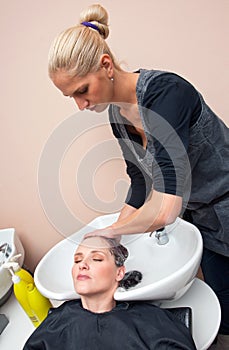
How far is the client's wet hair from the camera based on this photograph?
1143 mm

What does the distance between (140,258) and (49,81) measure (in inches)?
31.4

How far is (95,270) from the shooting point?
3.58 ft

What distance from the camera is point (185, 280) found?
975mm

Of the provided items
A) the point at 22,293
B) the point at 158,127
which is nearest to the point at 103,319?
the point at 22,293

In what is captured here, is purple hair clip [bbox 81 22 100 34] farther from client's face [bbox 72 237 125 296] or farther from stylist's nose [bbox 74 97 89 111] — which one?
client's face [bbox 72 237 125 296]

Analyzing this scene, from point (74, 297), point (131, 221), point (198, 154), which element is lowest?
point (74, 297)

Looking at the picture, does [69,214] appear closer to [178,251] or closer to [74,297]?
[74,297]

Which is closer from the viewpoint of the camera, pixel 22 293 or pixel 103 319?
pixel 103 319

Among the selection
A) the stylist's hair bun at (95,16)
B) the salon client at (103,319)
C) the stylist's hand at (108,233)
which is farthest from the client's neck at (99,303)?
the stylist's hair bun at (95,16)

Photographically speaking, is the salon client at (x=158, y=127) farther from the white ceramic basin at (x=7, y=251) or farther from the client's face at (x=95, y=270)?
the white ceramic basin at (x=7, y=251)

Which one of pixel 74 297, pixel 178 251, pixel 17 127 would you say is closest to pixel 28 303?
pixel 74 297

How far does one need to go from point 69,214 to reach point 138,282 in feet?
1.17

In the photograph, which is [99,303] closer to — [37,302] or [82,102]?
[37,302]

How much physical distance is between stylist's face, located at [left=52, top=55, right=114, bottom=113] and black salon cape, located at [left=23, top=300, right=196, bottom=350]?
645mm
